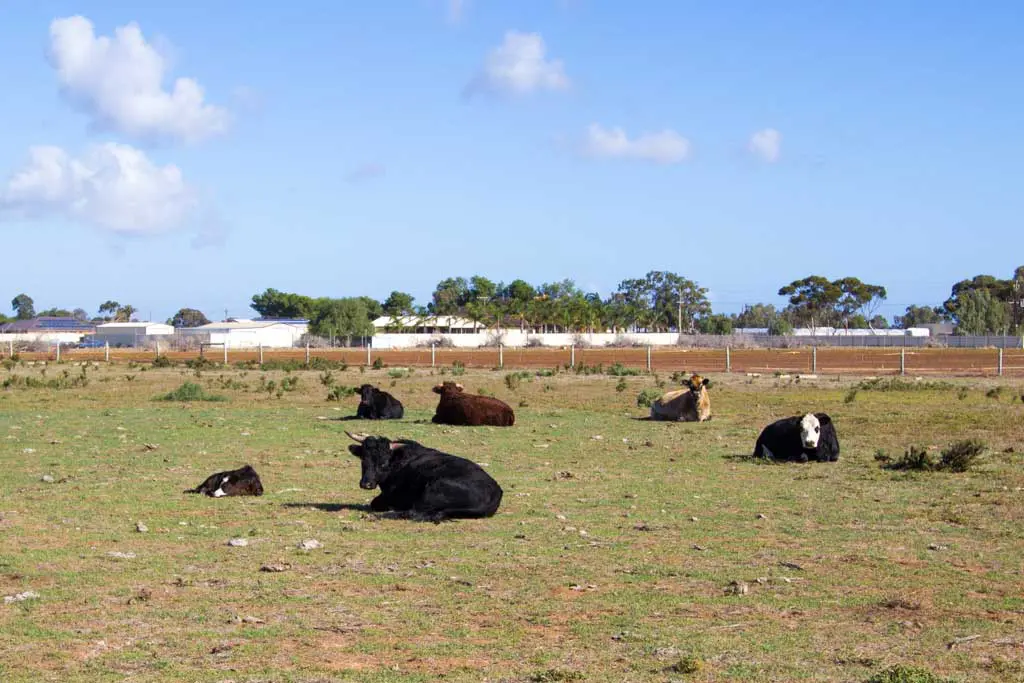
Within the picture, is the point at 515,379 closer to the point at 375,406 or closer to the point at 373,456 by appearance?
the point at 375,406

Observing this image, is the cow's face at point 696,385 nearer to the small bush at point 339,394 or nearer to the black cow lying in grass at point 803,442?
the black cow lying in grass at point 803,442

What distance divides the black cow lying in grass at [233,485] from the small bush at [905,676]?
9.33 m

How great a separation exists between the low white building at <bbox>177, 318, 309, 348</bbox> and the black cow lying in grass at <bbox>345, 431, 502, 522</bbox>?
385 ft

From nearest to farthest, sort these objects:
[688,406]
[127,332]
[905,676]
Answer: [905,676] → [688,406] → [127,332]

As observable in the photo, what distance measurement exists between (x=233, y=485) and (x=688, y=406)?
1478cm

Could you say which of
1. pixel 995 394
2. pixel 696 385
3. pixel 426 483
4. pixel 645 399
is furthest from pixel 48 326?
pixel 426 483

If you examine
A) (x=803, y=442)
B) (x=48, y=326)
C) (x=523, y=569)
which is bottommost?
(x=523, y=569)

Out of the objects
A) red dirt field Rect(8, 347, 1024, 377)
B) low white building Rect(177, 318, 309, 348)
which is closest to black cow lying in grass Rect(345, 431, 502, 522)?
red dirt field Rect(8, 347, 1024, 377)

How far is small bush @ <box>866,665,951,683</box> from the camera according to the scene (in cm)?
705

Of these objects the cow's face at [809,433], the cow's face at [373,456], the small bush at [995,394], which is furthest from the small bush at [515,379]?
the cow's face at [373,456]

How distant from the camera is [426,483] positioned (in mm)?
13273

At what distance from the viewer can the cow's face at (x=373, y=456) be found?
1429cm

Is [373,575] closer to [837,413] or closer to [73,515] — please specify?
[73,515]

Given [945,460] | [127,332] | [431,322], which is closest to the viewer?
[945,460]
